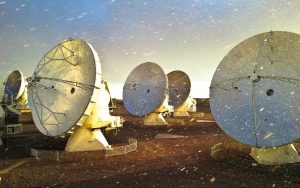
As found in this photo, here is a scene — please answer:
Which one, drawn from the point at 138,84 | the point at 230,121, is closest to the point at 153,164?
the point at 230,121

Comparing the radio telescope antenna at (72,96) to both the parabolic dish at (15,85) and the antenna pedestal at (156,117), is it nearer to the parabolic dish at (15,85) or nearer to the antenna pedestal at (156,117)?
the antenna pedestal at (156,117)

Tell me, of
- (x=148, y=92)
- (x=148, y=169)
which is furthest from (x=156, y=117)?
(x=148, y=169)

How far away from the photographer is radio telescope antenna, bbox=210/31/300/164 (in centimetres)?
1527

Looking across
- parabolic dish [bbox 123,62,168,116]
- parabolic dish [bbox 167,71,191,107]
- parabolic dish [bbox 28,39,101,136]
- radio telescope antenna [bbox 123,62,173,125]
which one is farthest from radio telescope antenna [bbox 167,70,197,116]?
parabolic dish [bbox 28,39,101,136]

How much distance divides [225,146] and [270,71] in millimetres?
6445

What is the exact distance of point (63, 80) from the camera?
1905cm

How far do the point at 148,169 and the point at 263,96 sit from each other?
662cm

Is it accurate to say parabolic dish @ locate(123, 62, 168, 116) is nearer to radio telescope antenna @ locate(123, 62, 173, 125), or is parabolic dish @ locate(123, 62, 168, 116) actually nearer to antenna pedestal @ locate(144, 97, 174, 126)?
radio telescope antenna @ locate(123, 62, 173, 125)

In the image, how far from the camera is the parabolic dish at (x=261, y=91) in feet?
50.1

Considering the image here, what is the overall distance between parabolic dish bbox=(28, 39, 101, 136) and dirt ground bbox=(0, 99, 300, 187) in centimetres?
216

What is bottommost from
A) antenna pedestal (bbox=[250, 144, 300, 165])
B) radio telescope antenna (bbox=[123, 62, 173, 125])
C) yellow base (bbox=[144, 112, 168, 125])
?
yellow base (bbox=[144, 112, 168, 125])

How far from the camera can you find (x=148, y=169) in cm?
1537

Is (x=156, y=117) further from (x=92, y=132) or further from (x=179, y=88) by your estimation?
(x=92, y=132)

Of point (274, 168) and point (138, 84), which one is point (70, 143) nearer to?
point (274, 168)
